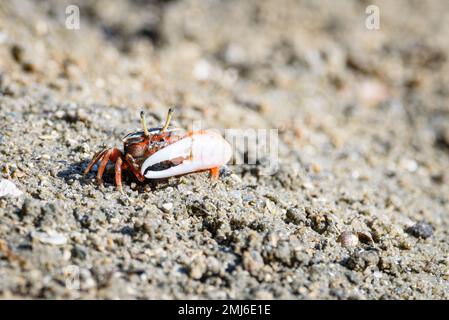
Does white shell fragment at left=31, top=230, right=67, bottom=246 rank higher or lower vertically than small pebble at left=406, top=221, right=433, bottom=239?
lower

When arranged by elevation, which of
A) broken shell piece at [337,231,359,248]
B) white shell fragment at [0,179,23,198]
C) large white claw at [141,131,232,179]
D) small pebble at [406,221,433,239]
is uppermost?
large white claw at [141,131,232,179]

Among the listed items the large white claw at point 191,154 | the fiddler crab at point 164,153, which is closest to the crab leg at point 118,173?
the fiddler crab at point 164,153

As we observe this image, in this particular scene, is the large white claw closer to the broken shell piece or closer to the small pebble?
the broken shell piece

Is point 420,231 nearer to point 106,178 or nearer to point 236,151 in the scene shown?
point 236,151

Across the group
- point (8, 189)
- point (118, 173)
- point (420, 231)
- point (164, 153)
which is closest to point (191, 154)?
point (164, 153)

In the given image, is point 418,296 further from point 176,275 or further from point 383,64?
point 383,64

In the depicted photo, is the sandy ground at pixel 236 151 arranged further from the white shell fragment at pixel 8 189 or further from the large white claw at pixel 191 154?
the large white claw at pixel 191 154

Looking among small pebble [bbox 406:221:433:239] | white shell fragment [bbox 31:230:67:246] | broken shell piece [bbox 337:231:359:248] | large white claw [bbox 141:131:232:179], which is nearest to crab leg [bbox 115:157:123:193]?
large white claw [bbox 141:131:232:179]
